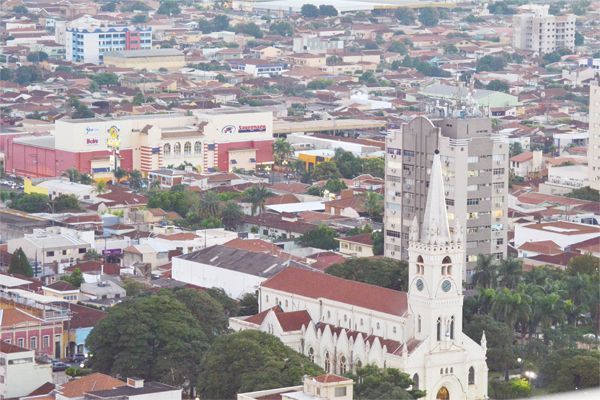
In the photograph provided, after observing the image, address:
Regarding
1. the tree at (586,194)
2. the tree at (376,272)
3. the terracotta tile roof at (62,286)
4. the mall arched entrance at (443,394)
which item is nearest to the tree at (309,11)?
the tree at (586,194)

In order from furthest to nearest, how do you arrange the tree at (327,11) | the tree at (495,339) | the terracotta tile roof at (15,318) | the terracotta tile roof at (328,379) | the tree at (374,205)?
the tree at (327,11)
the tree at (374,205)
the terracotta tile roof at (15,318)
the tree at (495,339)
the terracotta tile roof at (328,379)

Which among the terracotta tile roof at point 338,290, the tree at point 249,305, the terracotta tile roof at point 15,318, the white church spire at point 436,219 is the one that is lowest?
the tree at point 249,305

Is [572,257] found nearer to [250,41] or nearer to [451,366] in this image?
[451,366]

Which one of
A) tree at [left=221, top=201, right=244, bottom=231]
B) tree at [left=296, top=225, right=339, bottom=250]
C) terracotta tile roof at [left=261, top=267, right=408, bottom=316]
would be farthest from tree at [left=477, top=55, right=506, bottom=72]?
terracotta tile roof at [left=261, top=267, right=408, bottom=316]

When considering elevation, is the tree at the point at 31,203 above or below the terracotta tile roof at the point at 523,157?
above

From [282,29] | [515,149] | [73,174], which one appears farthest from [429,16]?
[73,174]

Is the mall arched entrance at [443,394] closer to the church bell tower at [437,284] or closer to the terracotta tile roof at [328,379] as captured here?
the church bell tower at [437,284]
